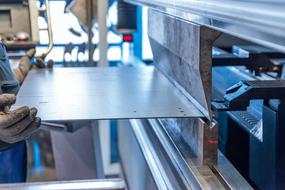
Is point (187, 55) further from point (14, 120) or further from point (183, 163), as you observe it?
point (14, 120)

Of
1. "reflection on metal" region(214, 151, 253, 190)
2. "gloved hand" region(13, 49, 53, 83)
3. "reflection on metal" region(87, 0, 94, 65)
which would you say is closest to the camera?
"reflection on metal" region(214, 151, 253, 190)

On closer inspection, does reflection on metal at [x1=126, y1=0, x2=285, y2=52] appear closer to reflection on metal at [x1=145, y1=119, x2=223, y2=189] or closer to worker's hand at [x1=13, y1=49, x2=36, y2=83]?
reflection on metal at [x1=145, y1=119, x2=223, y2=189]

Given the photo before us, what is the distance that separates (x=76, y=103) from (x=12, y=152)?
1.07 meters

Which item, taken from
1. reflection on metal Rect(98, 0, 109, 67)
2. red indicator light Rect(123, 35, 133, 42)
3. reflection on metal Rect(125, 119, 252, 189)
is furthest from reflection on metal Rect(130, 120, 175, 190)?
red indicator light Rect(123, 35, 133, 42)

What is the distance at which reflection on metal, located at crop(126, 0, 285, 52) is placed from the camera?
718 millimetres

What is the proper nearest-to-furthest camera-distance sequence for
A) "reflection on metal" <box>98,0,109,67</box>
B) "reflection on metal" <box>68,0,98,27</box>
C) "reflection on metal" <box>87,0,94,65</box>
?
"reflection on metal" <box>68,0,98,27</box>, "reflection on metal" <box>87,0,94,65</box>, "reflection on metal" <box>98,0,109,67</box>

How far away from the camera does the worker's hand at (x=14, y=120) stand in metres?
1.32

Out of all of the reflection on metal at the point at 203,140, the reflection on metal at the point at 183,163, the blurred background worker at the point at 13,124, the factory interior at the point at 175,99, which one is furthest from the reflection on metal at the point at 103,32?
the reflection on metal at the point at 203,140

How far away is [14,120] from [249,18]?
792 millimetres

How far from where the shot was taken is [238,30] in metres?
0.93

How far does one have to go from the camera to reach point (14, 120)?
4.36 ft

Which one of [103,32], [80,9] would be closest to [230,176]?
[80,9]

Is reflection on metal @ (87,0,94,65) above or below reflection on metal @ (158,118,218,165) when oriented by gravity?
above

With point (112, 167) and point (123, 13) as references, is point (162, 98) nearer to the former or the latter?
point (123, 13)
